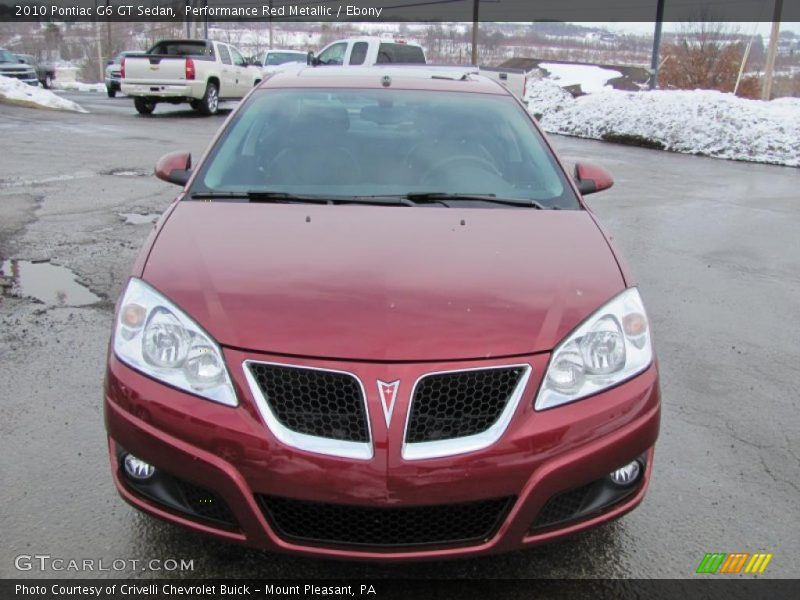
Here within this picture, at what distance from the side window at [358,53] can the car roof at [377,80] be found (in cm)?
1312

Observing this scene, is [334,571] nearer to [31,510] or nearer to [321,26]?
[31,510]

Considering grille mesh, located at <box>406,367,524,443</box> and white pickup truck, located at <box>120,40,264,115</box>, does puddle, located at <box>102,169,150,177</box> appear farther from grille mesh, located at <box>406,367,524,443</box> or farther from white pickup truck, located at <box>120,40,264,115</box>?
white pickup truck, located at <box>120,40,264,115</box>

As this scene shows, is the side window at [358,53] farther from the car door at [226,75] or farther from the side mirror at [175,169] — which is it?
the side mirror at [175,169]

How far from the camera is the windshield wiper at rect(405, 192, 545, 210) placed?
320 cm

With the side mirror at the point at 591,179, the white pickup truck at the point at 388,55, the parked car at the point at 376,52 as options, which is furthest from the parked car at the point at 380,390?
the parked car at the point at 376,52

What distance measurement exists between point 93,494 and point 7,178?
7.52 metres

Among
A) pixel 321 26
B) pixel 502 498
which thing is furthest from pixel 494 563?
pixel 321 26

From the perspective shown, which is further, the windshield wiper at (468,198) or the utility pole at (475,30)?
the utility pole at (475,30)

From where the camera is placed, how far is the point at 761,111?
1514 centimetres

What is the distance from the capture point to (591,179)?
3791mm

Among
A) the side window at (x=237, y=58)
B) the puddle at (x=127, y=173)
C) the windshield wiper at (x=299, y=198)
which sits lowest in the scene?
the puddle at (x=127, y=173)

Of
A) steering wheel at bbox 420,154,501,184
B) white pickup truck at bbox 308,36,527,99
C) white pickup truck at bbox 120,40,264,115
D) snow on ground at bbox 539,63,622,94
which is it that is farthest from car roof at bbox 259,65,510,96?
snow on ground at bbox 539,63,622,94

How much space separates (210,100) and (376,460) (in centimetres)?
1847

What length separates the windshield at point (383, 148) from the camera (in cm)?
332
